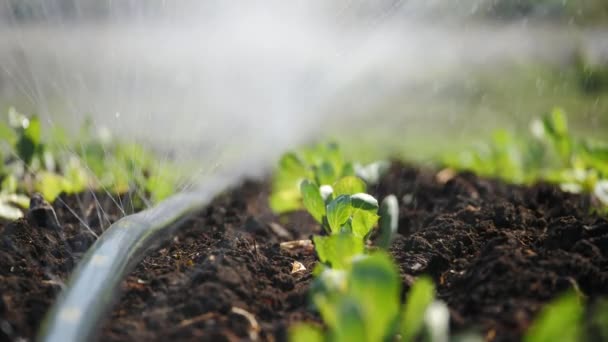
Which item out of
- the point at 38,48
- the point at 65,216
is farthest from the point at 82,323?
the point at 38,48

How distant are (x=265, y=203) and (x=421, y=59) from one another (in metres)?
6.16

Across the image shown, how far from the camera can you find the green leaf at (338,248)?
3.68ft

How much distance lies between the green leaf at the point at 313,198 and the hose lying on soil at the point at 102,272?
33 cm

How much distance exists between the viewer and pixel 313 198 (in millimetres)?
1471

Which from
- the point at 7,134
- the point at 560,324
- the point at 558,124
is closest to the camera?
the point at 560,324

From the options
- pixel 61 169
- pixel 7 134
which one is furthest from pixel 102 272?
pixel 61 169

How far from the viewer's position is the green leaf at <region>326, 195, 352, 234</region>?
1310mm

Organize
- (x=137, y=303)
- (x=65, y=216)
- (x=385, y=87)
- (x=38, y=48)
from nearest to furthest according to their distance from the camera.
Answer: (x=137, y=303) < (x=65, y=216) < (x=38, y=48) < (x=385, y=87)

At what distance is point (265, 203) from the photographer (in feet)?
7.55

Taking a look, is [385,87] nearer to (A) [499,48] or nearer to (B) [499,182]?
(A) [499,48]

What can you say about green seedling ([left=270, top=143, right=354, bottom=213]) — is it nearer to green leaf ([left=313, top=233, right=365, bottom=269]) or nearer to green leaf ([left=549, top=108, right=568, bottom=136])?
green leaf ([left=313, top=233, right=365, bottom=269])

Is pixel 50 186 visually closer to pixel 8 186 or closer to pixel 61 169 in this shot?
pixel 8 186

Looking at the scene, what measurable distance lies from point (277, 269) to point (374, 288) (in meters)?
0.57

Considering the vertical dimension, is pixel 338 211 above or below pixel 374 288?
below
